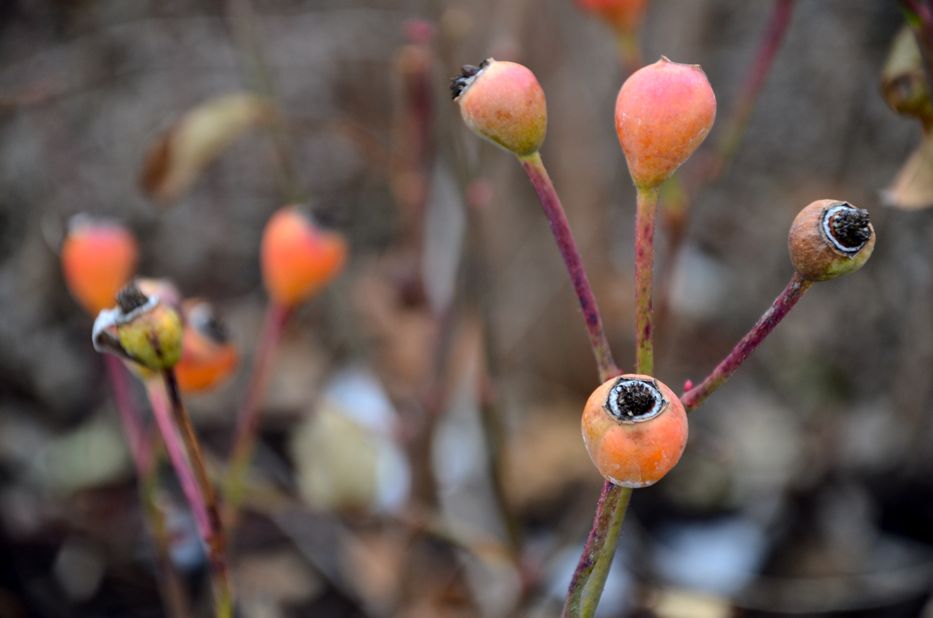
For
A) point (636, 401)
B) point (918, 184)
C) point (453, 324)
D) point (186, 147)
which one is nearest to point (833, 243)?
point (636, 401)

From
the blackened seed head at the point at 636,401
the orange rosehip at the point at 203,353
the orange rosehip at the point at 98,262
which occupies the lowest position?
the orange rosehip at the point at 203,353

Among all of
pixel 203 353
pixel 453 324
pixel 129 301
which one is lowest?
pixel 453 324

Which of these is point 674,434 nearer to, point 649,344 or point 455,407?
point 649,344

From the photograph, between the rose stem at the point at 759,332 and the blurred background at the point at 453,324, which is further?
the blurred background at the point at 453,324

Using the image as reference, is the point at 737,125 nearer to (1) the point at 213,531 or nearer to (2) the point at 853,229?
(2) the point at 853,229

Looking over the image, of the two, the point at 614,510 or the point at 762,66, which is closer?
the point at 614,510

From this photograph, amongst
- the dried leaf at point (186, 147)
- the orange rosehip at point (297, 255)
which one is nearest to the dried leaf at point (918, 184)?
the orange rosehip at point (297, 255)

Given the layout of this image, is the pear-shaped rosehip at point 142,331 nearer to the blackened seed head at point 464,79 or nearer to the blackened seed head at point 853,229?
the blackened seed head at point 464,79
